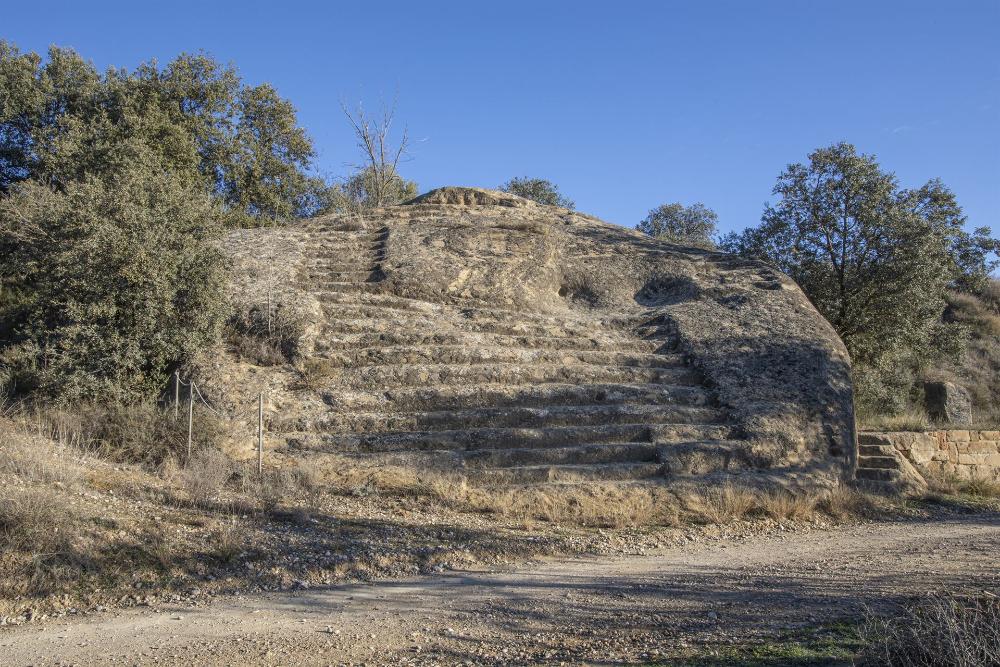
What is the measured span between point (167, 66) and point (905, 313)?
2042cm

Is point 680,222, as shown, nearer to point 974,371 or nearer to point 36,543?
point 974,371

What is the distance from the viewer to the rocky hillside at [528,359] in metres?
10.1

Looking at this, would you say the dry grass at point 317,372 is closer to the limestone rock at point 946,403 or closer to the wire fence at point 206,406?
the wire fence at point 206,406

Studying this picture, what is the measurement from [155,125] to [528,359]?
543 inches

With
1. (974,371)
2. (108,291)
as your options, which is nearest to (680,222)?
(974,371)

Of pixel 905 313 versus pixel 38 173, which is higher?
pixel 38 173

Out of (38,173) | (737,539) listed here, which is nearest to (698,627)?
(737,539)

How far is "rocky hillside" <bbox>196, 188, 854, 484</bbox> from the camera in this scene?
33.0ft

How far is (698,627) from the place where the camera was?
17.3 ft

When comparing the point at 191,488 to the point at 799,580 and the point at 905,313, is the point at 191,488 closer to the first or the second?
the point at 799,580

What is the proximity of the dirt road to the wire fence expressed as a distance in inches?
132

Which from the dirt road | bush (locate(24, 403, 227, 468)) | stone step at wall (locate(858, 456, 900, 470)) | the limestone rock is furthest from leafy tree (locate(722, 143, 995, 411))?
bush (locate(24, 403, 227, 468))

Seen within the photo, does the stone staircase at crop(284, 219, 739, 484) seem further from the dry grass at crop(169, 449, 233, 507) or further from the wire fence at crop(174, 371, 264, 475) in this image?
the dry grass at crop(169, 449, 233, 507)

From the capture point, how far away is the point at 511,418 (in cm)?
1052
